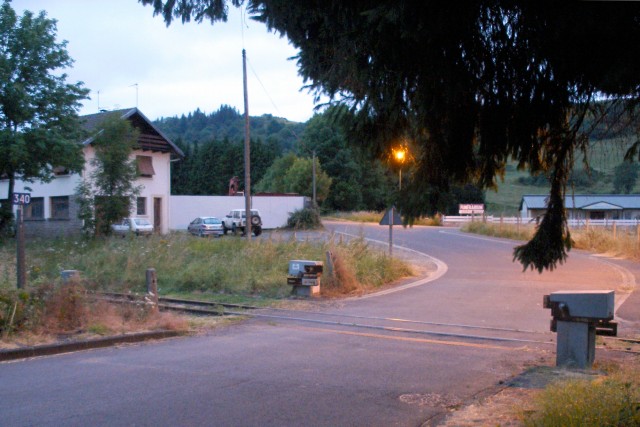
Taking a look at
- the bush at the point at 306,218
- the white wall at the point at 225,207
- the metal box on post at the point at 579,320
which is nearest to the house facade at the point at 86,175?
the white wall at the point at 225,207

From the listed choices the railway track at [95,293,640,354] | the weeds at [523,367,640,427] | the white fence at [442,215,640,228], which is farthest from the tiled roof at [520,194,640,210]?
the weeds at [523,367,640,427]

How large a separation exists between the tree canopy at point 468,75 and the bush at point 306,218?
42.8 meters

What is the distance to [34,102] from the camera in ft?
101

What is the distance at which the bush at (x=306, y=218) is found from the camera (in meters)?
50.8

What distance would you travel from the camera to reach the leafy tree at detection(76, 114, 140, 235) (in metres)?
29.8

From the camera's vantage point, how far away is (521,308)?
14633 millimetres

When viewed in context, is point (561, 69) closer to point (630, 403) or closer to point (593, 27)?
point (593, 27)

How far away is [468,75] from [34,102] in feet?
94.4

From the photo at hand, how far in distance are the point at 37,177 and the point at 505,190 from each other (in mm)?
77238

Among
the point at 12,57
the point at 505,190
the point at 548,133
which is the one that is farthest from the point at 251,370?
the point at 505,190

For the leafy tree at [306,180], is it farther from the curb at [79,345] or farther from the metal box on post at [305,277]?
the curb at [79,345]

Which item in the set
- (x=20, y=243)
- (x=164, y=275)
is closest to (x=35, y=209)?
(x=164, y=275)

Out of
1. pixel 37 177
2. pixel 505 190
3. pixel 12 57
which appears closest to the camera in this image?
pixel 12 57

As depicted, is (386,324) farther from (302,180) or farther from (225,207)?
(302,180)
